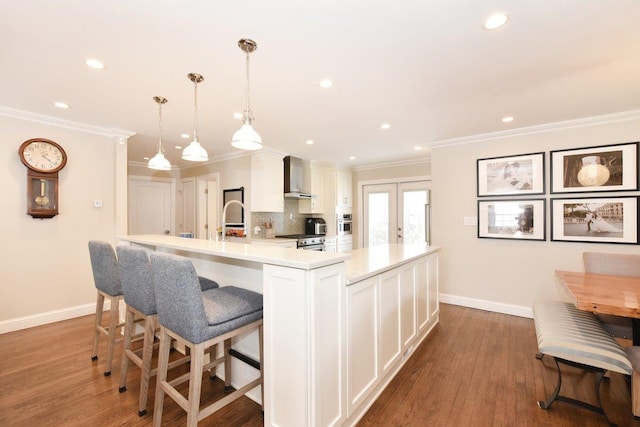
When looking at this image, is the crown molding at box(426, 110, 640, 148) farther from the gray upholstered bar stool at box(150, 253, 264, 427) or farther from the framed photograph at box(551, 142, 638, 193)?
the gray upholstered bar stool at box(150, 253, 264, 427)

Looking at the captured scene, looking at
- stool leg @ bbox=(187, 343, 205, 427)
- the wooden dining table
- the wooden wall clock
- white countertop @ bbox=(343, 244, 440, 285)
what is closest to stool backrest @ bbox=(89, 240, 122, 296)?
stool leg @ bbox=(187, 343, 205, 427)

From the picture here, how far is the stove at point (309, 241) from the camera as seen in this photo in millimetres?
4980

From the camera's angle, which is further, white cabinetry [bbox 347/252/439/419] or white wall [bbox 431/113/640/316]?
white wall [bbox 431/113/640/316]

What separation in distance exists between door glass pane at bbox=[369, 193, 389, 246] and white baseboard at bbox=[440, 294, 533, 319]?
2.07 metres

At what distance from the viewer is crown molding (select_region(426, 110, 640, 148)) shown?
10.0 feet

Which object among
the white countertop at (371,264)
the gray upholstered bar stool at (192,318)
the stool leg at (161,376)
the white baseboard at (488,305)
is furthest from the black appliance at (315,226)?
the stool leg at (161,376)

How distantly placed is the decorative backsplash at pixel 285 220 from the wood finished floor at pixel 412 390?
8.87ft

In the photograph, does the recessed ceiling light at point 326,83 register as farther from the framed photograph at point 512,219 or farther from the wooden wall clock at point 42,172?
the wooden wall clock at point 42,172

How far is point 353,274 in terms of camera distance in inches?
66.8

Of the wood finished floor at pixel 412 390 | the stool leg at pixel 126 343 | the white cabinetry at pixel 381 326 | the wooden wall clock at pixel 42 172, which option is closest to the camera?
the white cabinetry at pixel 381 326

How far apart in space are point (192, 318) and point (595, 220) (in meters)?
4.23

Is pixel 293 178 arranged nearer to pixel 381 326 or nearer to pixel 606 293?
pixel 381 326

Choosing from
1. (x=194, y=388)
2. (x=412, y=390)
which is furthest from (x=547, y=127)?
(x=194, y=388)

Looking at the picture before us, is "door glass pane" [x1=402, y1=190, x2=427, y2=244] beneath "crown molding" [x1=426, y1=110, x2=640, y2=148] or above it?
beneath
